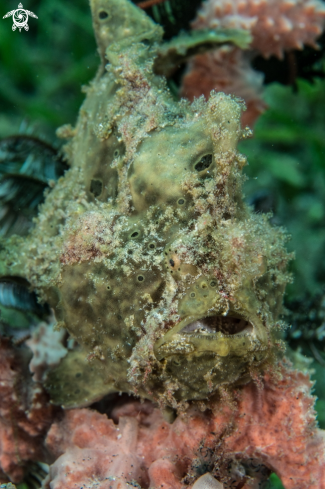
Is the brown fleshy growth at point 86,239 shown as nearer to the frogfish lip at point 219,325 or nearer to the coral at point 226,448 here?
the frogfish lip at point 219,325

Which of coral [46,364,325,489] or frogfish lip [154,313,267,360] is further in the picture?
coral [46,364,325,489]

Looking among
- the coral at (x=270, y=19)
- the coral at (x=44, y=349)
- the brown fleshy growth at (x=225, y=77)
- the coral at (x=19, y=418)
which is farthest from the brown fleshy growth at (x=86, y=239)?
the coral at (x=270, y=19)

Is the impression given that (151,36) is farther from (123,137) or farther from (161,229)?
(161,229)

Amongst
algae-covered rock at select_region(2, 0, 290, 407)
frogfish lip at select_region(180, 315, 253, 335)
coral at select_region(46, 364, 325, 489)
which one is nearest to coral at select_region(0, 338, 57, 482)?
algae-covered rock at select_region(2, 0, 290, 407)

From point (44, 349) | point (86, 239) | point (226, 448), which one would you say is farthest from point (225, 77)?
point (226, 448)

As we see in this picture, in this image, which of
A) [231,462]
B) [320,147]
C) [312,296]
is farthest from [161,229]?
[320,147]

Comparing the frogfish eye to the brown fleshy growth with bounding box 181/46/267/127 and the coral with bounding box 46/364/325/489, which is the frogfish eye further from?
the brown fleshy growth with bounding box 181/46/267/127

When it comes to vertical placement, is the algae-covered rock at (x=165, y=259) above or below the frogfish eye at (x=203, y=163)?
below
